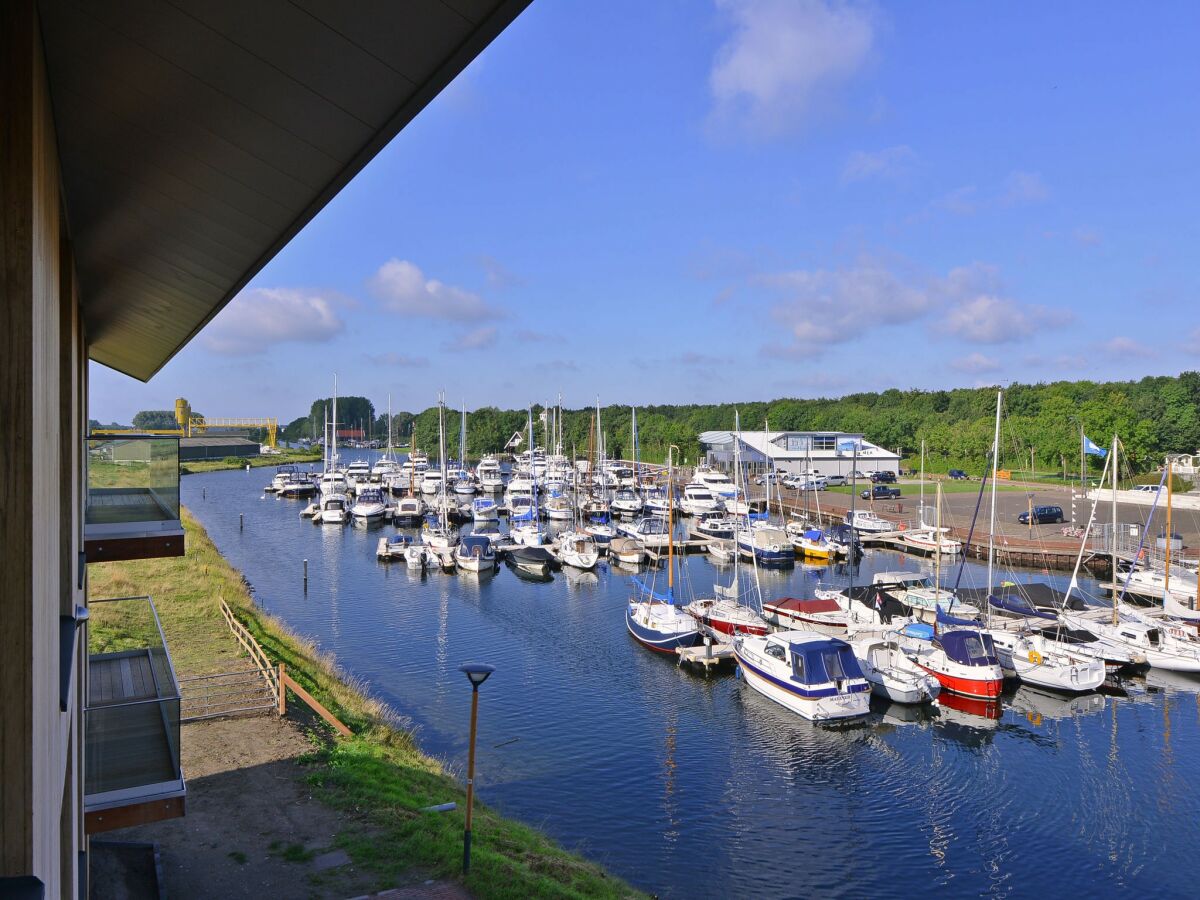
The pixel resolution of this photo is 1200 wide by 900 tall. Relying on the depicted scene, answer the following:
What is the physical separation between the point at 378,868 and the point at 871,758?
13457mm

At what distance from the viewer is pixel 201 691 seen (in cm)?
1933

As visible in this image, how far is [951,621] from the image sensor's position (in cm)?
2955

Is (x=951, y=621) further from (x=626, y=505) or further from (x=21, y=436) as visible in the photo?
(x=626, y=505)

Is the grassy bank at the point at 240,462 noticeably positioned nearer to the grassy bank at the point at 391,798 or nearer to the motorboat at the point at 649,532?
the motorboat at the point at 649,532

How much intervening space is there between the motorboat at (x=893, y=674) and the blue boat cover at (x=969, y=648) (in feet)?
3.18

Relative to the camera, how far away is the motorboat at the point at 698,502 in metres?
62.8

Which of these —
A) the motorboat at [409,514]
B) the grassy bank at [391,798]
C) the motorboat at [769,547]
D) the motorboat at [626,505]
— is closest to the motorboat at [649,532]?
the motorboat at [769,547]

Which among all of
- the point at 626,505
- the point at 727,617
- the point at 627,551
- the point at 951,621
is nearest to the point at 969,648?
the point at 951,621

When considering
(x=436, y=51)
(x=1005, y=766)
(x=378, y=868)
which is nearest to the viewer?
(x=436, y=51)

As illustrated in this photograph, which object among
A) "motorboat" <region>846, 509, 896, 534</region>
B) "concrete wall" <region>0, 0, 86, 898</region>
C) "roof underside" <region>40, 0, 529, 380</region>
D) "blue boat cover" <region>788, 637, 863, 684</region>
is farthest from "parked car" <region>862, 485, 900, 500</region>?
"concrete wall" <region>0, 0, 86, 898</region>

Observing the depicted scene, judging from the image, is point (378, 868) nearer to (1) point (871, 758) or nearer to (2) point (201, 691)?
(2) point (201, 691)

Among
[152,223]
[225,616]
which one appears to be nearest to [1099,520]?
[225,616]

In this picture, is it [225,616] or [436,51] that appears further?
[225,616]

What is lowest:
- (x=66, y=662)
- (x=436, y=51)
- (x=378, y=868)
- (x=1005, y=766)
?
(x=1005, y=766)
